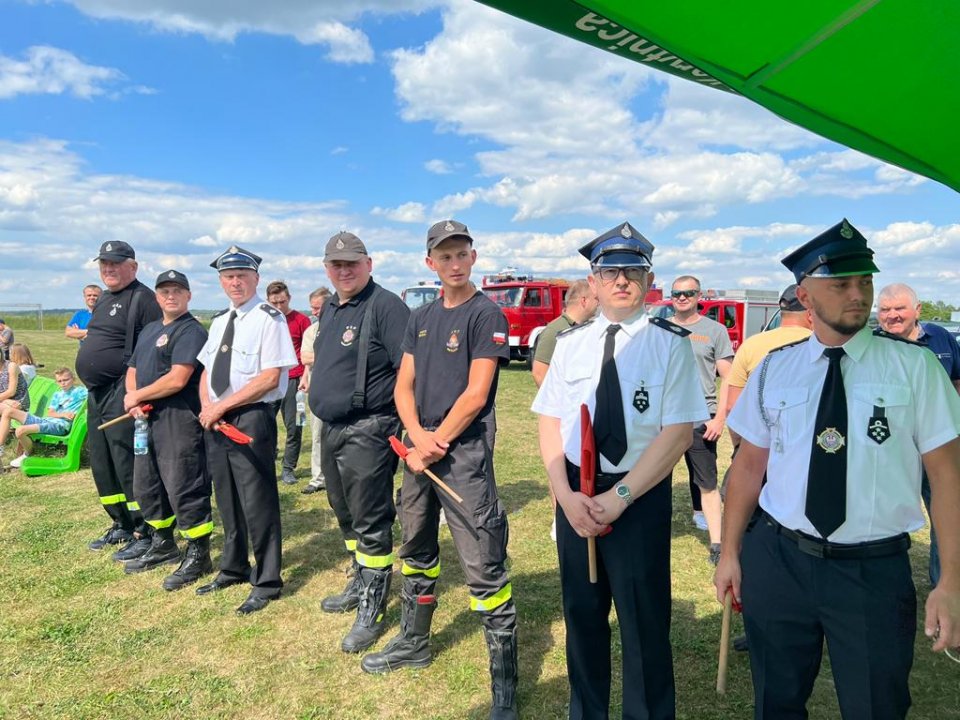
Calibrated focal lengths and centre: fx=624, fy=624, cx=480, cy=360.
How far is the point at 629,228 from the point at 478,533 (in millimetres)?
1641

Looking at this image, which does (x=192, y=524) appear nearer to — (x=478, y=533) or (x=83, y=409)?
(x=478, y=533)

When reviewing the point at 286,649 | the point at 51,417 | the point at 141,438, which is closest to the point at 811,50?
the point at 286,649

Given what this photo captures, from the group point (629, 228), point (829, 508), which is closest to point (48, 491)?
point (629, 228)

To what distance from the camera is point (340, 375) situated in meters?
3.69

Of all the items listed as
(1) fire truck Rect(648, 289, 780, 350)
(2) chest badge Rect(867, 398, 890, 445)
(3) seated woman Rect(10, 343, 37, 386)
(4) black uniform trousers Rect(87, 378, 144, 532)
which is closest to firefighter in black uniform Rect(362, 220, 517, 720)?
(2) chest badge Rect(867, 398, 890, 445)

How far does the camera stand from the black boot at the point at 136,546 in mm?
5086

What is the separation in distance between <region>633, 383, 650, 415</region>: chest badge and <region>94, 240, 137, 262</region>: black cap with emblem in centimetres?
454

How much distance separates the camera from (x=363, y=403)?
359 centimetres

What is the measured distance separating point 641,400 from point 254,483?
9.45 feet

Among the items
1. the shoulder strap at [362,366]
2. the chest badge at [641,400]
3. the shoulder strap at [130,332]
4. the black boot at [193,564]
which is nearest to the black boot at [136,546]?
the black boot at [193,564]

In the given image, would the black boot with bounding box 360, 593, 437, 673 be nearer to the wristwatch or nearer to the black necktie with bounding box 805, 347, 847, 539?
the wristwatch

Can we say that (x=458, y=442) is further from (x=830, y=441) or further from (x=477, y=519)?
(x=830, y=441)

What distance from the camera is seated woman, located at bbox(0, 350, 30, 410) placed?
8570 millimetres

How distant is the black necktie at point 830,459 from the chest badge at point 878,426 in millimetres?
71
